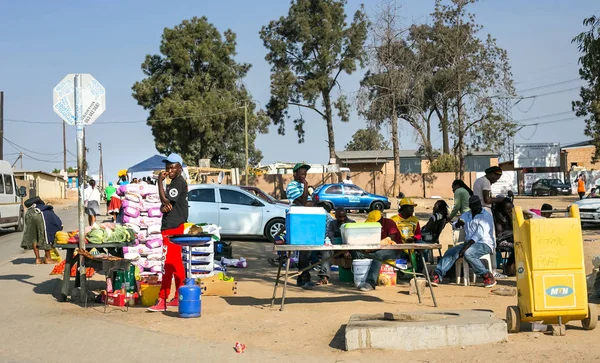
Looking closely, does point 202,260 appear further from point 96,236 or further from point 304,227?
point 304,227

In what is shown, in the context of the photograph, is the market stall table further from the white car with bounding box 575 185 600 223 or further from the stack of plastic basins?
the white car with bounding box 575 185 600 223

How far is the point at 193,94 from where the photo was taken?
54.5m

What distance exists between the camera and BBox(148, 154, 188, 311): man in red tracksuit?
9180 mm

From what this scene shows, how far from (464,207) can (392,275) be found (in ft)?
7.91

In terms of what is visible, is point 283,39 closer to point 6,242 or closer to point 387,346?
point 6,242

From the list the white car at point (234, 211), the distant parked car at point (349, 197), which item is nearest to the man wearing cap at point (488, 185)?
the white car at point (234, 211)

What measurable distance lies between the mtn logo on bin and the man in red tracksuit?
14.6 ft

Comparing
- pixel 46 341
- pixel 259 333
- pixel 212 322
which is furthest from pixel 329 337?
pixel 46 341

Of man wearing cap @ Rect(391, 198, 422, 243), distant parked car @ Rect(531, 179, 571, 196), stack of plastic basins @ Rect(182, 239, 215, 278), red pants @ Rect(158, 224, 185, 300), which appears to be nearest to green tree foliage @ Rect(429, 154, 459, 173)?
distant parked car @ Rect(531, 179, 571, 196)

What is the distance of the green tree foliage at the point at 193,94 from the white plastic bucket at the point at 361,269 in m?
42.9

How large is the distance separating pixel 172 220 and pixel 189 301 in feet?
3.83

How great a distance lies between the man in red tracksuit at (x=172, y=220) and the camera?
918cm

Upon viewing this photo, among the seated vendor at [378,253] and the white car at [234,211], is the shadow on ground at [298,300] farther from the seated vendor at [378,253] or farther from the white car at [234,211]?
the white car at [234,211]

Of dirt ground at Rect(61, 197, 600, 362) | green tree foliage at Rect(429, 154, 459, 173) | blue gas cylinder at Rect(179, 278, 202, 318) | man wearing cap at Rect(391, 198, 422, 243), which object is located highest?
green tree foliage at Rect(429, 154, 459, 173)
